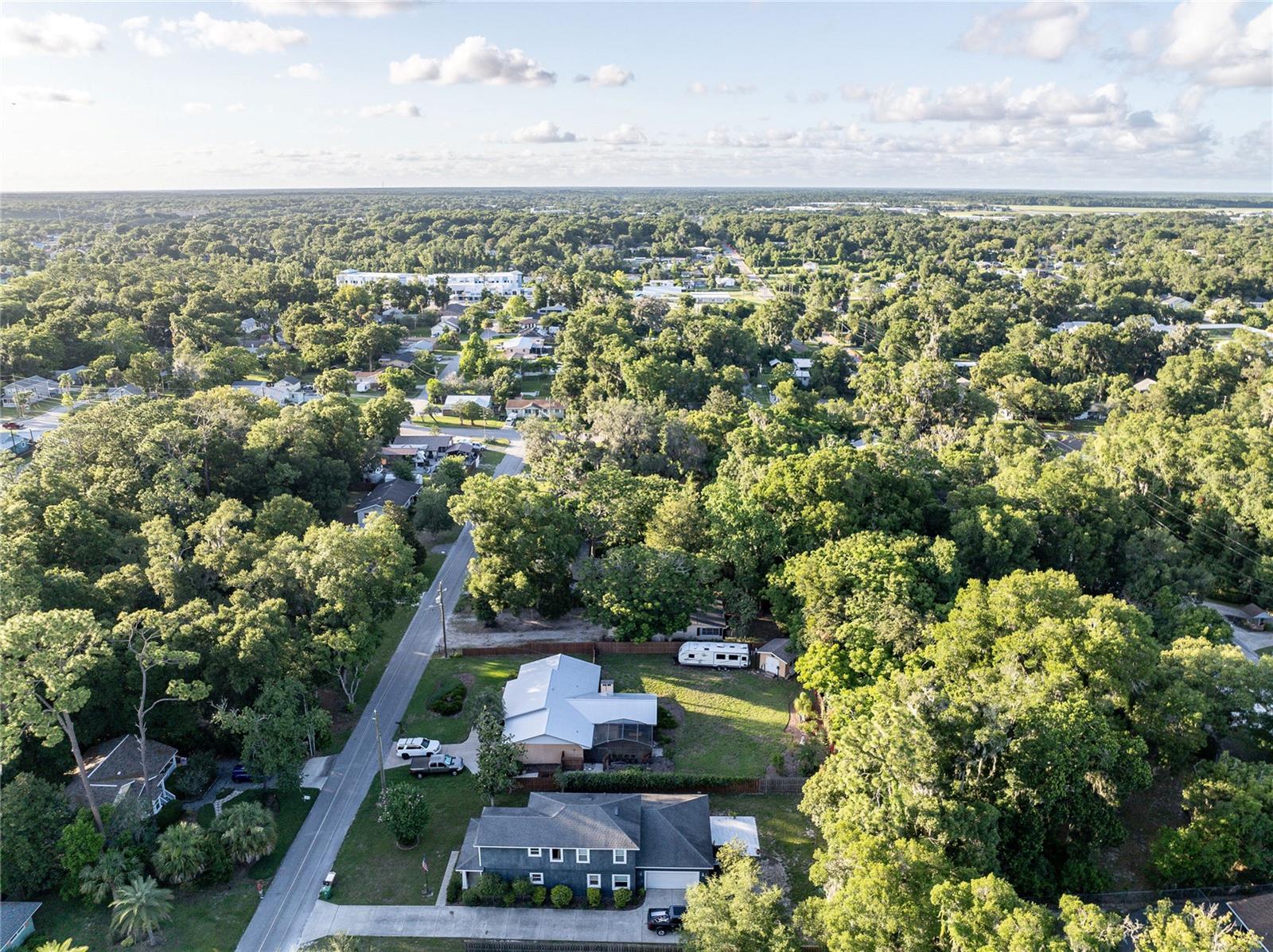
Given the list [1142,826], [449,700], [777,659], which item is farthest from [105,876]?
[1142,826]

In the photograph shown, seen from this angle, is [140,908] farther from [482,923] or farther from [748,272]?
[748,272]

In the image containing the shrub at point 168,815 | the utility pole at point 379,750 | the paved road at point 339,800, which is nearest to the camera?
the paved road at point 339,800

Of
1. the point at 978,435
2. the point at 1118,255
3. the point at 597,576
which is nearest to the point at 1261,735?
the point at 597,576

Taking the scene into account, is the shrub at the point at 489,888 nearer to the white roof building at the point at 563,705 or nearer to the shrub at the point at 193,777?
the white roof building at the point at 563,705

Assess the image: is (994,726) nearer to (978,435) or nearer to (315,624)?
(315,624)

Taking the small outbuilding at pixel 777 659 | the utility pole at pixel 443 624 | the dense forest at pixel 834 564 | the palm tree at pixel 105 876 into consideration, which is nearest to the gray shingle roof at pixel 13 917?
the dense forest at pixel 834 564
